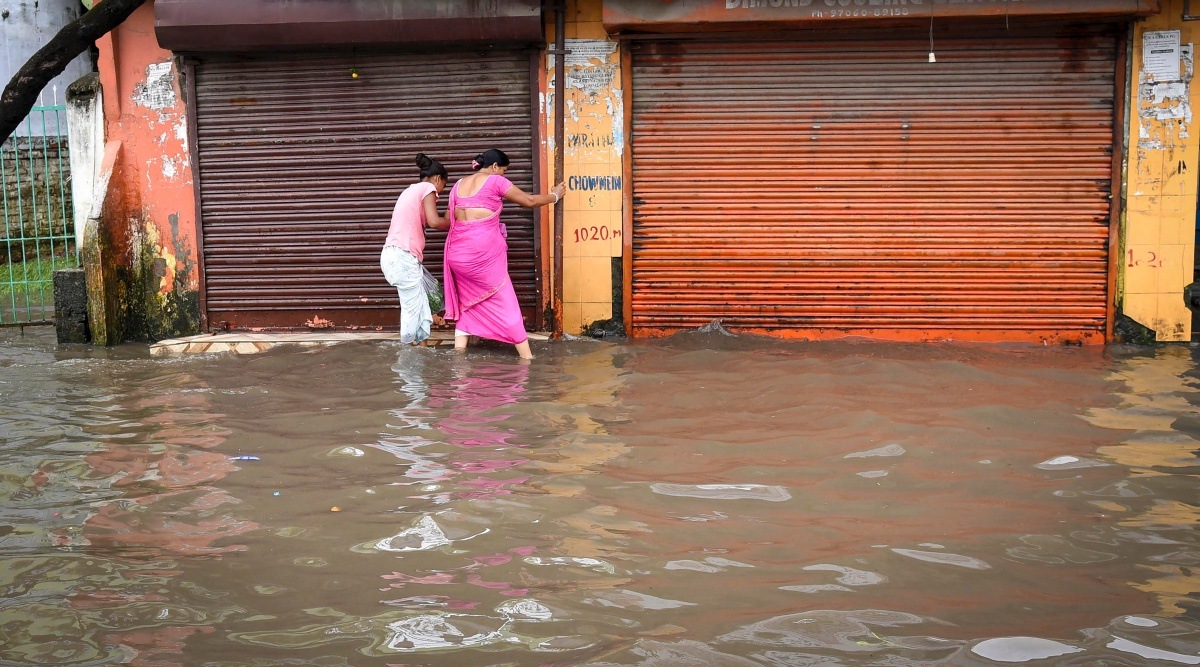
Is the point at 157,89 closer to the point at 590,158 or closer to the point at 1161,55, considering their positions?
the point at 590,158

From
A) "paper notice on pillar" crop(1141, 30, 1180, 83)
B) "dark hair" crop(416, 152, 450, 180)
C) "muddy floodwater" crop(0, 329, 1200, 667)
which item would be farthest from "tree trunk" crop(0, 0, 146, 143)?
"paper notice on pillar" crop(1141, 30, 1180, 83)

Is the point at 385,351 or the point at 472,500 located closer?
the point at 472,500

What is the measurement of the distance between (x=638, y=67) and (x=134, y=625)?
6.64 meters

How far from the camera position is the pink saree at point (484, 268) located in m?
7.98

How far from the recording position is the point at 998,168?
8625 millimetres

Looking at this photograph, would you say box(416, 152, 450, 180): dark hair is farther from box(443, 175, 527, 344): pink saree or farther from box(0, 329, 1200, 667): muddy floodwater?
box(0, 329, 1200, 667): muddy floodwater

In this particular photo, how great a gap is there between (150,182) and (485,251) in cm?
346

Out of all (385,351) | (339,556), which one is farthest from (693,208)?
(339,556)

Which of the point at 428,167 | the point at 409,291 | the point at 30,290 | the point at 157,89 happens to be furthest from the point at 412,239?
the point at 30,290

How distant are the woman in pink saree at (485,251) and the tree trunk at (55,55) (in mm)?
3168

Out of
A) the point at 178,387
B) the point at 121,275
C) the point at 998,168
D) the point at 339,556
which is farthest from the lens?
the point at 121,275

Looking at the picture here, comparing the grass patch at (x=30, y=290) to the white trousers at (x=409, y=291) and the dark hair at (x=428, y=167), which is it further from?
the dark hair at (x=428, y=167)

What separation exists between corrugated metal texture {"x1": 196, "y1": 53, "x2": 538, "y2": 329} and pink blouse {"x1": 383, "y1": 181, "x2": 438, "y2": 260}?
78cm

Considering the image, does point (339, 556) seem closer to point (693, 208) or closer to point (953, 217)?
point (693, 208)
